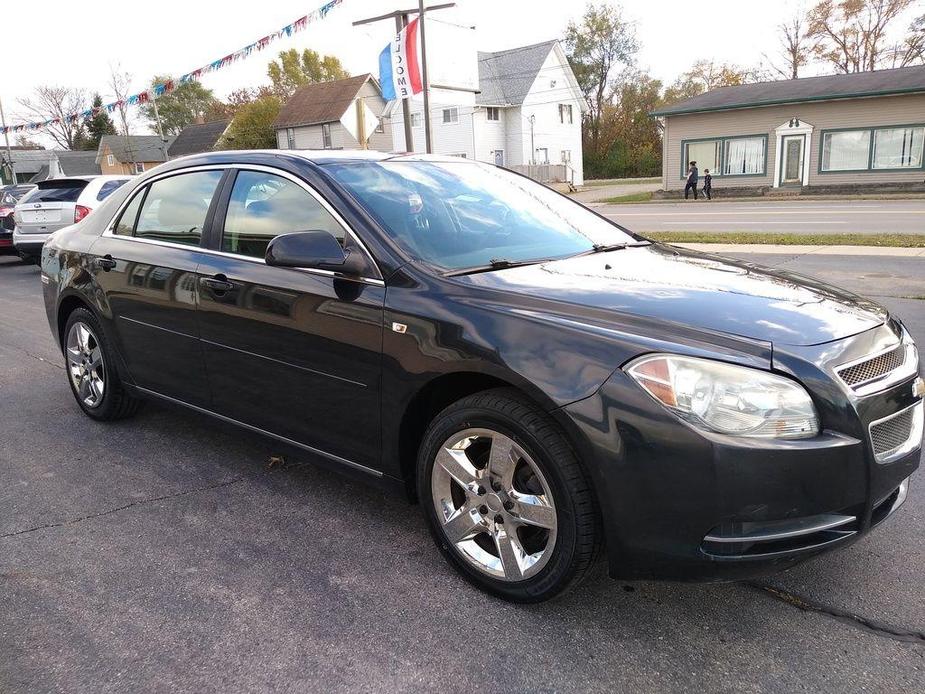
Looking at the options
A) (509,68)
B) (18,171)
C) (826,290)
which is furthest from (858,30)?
(18,171)

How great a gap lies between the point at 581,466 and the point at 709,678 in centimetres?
75

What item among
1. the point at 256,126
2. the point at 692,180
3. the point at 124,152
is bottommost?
the point at 692,180

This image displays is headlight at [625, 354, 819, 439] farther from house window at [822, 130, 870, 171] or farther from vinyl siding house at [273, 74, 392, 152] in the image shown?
vinyl siding house at [273, 74, 392, 152]

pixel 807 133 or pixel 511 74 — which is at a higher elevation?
pixel 511 74

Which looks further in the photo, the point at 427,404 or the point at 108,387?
the point at 108,387

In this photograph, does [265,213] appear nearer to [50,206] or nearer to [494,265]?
[494,265]

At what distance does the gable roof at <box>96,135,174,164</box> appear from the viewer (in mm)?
66500

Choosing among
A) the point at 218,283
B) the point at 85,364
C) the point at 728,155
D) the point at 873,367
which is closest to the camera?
the point at 873,367

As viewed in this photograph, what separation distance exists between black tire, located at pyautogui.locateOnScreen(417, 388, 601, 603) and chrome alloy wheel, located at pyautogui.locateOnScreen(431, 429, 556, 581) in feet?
0.10

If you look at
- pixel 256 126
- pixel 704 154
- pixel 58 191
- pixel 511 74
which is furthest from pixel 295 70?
pixel 58 191

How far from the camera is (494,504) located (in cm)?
265

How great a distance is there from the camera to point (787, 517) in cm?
219

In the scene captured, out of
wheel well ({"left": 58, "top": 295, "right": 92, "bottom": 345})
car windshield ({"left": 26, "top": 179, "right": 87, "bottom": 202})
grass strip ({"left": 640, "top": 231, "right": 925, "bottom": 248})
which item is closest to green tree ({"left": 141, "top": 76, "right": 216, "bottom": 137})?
car windshield ({"left": 26, "top": 179, "right": 87, "bottom": 202})

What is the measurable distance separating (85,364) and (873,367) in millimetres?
4561
